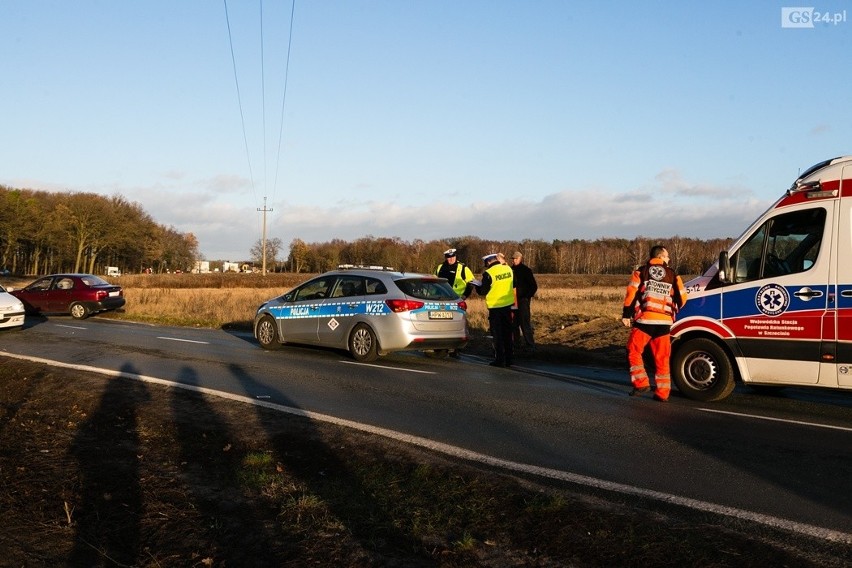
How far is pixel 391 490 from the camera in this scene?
501 cm

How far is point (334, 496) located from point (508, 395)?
4.70 m

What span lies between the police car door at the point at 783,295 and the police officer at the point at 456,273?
6667 millimetres

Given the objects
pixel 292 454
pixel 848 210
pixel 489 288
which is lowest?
pixel 292 454

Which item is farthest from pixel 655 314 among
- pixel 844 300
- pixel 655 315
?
pixel 844 300

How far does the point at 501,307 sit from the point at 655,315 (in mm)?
3838

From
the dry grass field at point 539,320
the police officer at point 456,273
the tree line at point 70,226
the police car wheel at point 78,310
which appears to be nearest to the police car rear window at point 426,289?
the police officer at point 456,273

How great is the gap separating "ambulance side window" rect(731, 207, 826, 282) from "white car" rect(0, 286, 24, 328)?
15674 mm

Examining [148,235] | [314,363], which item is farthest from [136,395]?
[148,235]

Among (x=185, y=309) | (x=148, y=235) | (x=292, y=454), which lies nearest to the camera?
(x=292, y=454)

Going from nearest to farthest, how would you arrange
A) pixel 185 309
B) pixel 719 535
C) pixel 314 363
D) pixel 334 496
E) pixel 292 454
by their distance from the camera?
pixel 719 535 < pixel 334 496 < pixel 292 454 < pixel 314 363 < pixel 185 309

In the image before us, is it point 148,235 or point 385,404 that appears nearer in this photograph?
point 385,404

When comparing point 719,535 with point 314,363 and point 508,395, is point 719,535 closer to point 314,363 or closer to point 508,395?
point 508,395

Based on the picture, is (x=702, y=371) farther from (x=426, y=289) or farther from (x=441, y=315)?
(x=426, y=289)

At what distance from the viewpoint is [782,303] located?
8.48 meters
